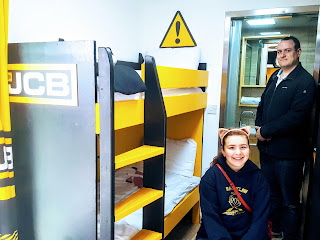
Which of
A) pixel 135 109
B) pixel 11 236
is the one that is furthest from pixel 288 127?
pixel 11 236

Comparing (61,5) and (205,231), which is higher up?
(61,5)

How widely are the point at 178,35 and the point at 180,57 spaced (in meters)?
0.30

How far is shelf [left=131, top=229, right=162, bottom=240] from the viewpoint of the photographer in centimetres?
162

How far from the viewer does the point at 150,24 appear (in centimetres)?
318

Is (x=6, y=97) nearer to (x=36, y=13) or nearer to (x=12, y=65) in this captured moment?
(x=12, y=65)

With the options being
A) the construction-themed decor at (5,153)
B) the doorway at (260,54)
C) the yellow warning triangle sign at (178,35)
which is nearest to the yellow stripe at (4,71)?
the construction-themed decor at (5,153)

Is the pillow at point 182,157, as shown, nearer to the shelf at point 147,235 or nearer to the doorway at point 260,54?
the doorway at point 260,54

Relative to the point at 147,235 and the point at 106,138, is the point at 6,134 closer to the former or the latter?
the point at 106,138

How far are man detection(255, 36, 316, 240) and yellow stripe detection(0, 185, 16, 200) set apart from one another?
70.9 inches

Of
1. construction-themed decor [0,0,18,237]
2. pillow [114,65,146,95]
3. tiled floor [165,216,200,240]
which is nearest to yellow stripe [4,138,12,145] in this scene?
construction-themed decor [0,0,18,237]

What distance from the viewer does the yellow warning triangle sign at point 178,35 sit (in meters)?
2.99

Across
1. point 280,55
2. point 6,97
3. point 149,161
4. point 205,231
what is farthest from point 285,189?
point 6,97

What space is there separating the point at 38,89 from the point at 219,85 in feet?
6.62

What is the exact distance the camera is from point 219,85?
2943mm
